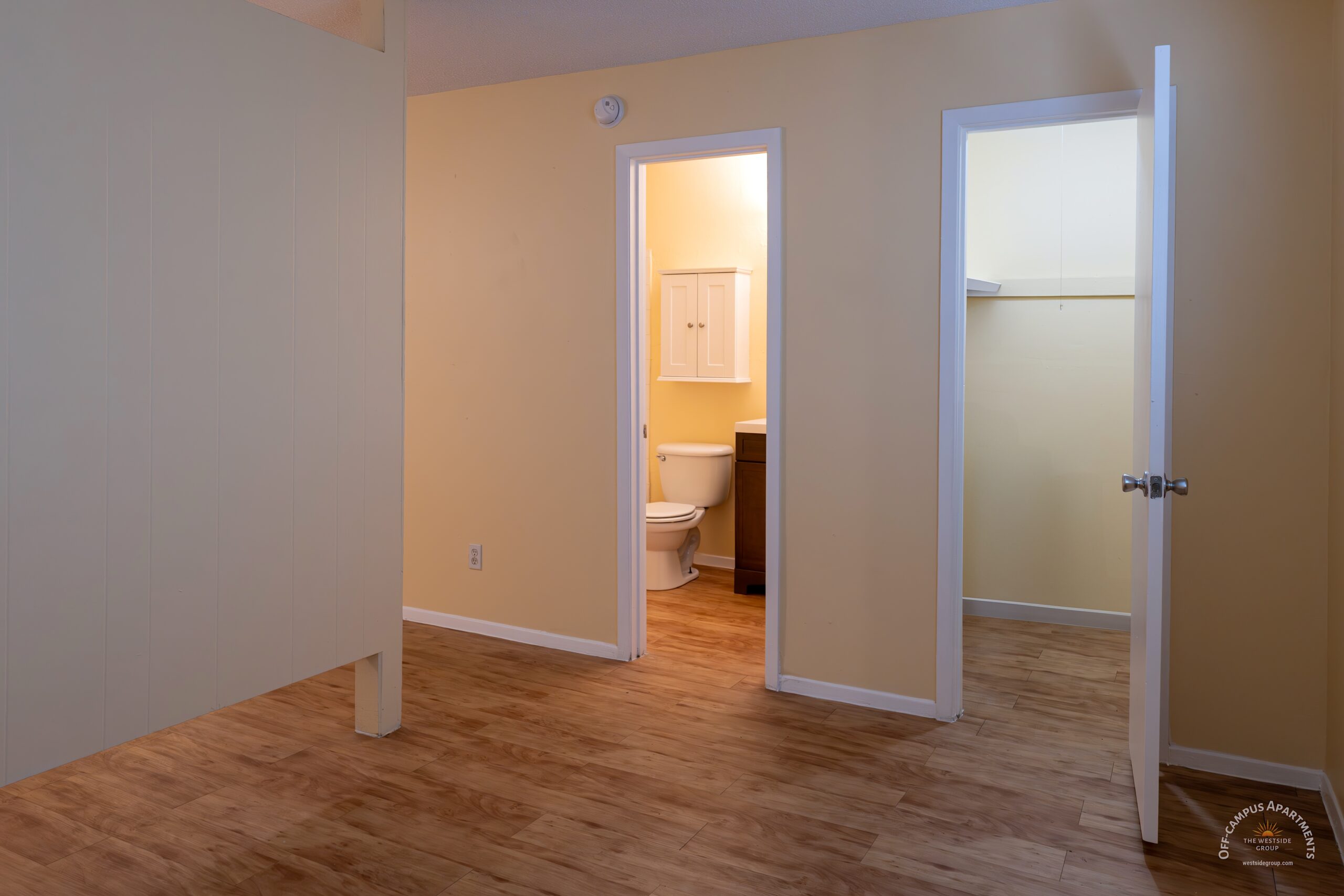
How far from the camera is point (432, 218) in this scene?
4047mm

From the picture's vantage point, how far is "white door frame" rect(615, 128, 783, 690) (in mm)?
3301

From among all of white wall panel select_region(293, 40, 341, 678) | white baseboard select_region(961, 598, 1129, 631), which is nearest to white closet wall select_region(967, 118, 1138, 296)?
white baseboard select_region(961, 598, 1129, 631)

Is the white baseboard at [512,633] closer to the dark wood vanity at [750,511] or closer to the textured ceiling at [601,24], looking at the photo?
the dark wood vanity at [750,511]

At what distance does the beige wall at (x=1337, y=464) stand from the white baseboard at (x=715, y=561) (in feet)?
10.3

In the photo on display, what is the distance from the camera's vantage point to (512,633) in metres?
3.98

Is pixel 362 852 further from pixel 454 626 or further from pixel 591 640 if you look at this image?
pixel 454 626

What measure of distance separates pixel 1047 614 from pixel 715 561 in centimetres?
182

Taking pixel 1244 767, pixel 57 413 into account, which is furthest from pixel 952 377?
pixel 57 413

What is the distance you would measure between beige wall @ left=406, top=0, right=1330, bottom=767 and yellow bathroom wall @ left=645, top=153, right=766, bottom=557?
143cm

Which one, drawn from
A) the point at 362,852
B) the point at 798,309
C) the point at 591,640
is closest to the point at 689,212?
the point at 798,309

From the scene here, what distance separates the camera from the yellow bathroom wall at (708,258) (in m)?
5.14

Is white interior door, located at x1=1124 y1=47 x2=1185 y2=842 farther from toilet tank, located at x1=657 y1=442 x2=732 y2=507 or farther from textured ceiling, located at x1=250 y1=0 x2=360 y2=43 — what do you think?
toilet tank, located at x1=657 y1=442 x2=732 y2=507

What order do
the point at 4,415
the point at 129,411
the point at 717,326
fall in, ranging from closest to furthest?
the point at 4,415, the point at 129,411, the point at 717,326

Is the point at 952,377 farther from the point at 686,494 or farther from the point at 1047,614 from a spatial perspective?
the point at 686,494
